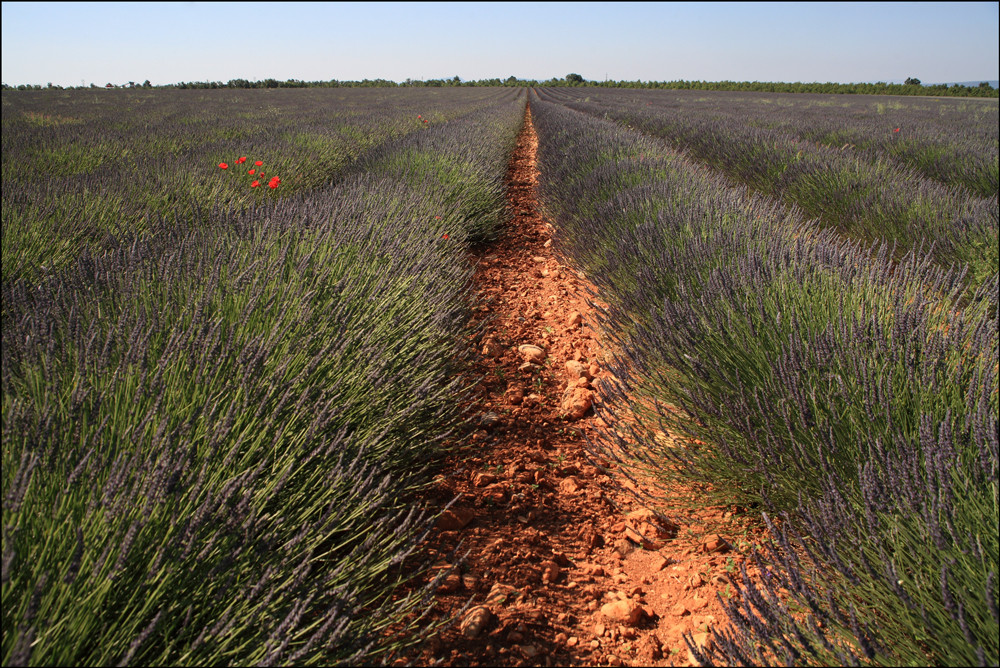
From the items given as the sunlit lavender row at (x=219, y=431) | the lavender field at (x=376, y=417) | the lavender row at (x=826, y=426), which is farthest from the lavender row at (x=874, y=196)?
the sunlit lavender row at (x=219, y=431)

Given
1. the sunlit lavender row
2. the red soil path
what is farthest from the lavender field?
the red soil path

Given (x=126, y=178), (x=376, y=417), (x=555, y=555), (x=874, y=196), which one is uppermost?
(x=126, y=178)

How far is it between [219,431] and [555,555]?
1178 mm

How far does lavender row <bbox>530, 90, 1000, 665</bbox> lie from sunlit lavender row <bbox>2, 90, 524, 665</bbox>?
78cm

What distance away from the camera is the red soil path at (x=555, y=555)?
150 cm

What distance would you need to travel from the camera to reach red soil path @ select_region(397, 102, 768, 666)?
1.50 metres

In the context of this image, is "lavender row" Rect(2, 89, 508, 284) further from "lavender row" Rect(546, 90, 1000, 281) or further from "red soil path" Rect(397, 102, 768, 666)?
"lavender row" Rect(546, 90, 1000, 281)

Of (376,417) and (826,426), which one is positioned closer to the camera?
(826,426)

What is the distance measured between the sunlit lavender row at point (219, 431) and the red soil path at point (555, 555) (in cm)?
16

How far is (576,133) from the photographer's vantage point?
849cm

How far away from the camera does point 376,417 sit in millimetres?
1762

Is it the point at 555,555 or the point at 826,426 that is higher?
the point at 826,426

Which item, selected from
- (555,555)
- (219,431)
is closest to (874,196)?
(555,555)

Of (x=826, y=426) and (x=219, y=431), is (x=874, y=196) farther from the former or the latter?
(x=219, y=431)
